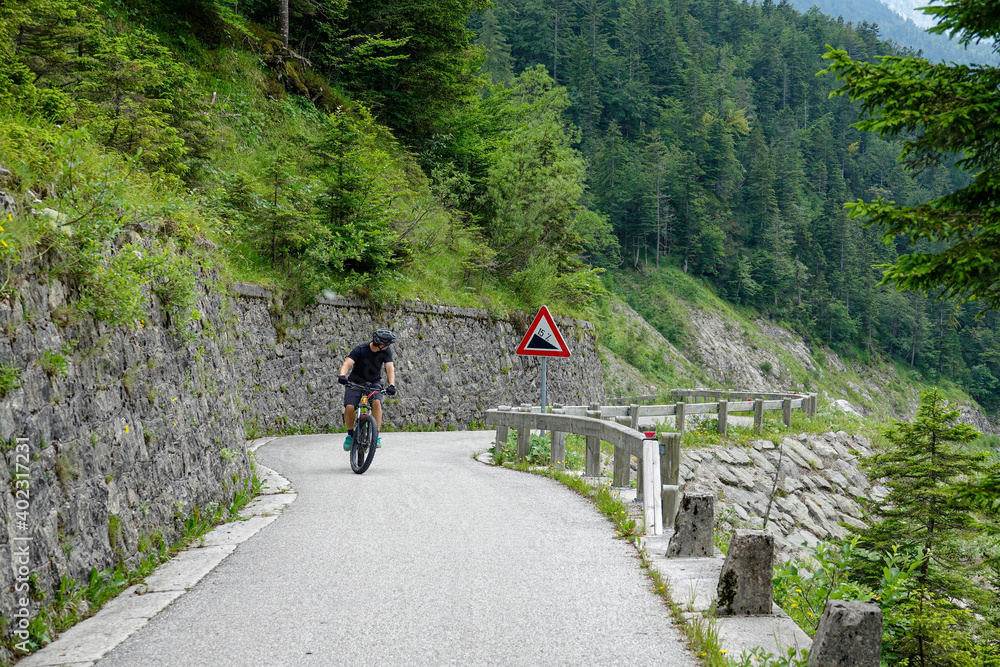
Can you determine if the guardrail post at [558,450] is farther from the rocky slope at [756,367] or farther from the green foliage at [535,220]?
the rocky slope at [756,367]

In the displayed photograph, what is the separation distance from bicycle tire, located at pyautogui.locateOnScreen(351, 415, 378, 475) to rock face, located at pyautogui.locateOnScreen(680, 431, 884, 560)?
7.01 meters

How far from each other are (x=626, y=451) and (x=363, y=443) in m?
4.01

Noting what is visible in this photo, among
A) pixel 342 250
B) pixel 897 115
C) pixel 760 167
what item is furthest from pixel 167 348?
pixel 760 167

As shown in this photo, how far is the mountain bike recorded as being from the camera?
411 inches

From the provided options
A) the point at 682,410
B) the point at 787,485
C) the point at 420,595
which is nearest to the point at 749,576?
the point at 420,595

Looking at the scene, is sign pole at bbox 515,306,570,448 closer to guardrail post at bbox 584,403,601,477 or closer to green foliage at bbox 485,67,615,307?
guardrail post at bbox 584,403,601,477

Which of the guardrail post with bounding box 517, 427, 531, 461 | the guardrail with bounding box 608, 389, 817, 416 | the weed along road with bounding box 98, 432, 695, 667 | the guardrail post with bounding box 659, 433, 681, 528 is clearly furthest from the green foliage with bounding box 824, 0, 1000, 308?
the guardrail with bounding box 608, 389, 817, 416

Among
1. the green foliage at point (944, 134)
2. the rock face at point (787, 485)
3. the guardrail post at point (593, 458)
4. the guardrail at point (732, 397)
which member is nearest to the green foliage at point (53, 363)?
the green foliage at point (944, 134)

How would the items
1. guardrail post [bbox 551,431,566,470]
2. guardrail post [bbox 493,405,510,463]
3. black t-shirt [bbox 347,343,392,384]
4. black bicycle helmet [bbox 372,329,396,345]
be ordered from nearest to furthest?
black bicycle helmet [bbox 372,329,396,345] → black t-shirt [bbox 347,343,392,384] → guardrail post [bbox 551,431,566,470] → guardrail post [bbox 493,405,510,463]

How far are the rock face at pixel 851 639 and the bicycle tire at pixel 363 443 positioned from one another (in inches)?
310

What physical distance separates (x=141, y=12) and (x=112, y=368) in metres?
21.1

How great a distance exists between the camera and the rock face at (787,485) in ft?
52.8

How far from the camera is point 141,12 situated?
2192 cm

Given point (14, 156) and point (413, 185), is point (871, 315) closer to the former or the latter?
point (413, 185)
